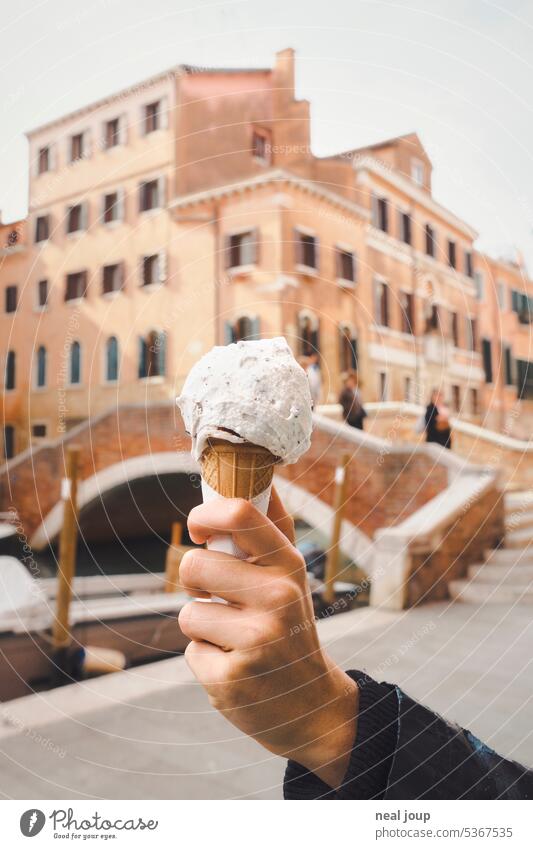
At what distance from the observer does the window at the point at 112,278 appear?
1242mm

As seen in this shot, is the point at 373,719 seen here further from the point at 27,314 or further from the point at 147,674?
the point at 147,674

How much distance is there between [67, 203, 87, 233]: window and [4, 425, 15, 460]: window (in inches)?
17.0

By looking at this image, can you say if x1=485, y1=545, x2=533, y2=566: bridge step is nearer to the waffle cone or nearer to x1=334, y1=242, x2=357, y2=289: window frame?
x1=334, y1=242, x2=357, y2=289: window frame

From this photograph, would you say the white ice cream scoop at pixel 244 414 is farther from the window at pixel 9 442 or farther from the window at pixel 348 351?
the window at pixel 9 442

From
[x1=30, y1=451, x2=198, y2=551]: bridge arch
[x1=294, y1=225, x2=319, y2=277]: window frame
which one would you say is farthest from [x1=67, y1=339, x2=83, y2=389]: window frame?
[x1=294, y1=225, x2=319, y2=277]: window frame

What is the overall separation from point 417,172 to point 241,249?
32 cm

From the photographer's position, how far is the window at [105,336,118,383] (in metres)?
1.25

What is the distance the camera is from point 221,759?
126 centimetres

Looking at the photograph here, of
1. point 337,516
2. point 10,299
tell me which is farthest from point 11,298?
point 337,516

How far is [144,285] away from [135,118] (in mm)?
279

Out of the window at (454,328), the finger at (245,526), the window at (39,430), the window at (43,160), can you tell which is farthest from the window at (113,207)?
the finger at (245,526)

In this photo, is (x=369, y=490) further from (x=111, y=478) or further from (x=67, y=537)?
(x=67, y=537)

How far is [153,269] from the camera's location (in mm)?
1238
